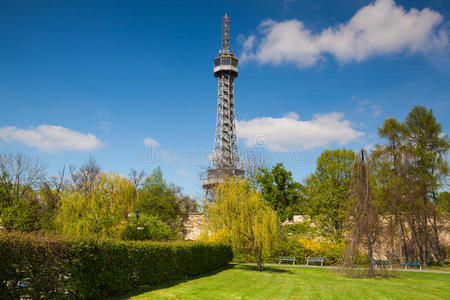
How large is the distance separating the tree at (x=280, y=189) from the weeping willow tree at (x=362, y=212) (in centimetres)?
1498

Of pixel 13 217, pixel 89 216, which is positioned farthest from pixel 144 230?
pixel 13 217

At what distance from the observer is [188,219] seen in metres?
34.8

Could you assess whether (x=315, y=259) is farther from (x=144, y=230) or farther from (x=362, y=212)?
(x=144, y=230)

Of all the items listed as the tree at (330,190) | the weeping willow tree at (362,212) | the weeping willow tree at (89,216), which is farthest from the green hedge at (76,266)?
the tree at (330,190)

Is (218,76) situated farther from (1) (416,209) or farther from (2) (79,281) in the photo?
(2) (79,281)

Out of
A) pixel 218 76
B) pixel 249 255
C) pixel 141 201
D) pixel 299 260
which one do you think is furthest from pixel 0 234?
pixel 218 76

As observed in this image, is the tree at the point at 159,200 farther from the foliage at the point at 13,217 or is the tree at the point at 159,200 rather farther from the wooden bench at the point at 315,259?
the wooden bench at the point at 315,259

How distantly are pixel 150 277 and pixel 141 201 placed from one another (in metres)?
22.6

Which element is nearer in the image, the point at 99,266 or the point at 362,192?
the point at 99,266

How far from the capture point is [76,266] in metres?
8.10

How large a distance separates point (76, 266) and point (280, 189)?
24.1 m

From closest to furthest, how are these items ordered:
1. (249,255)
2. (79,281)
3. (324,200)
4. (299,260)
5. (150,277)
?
(79,281) → (150,277) → (249,255) → (299,260) → (324,200)

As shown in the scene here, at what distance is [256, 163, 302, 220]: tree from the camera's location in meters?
29.9

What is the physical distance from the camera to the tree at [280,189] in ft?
98.1
